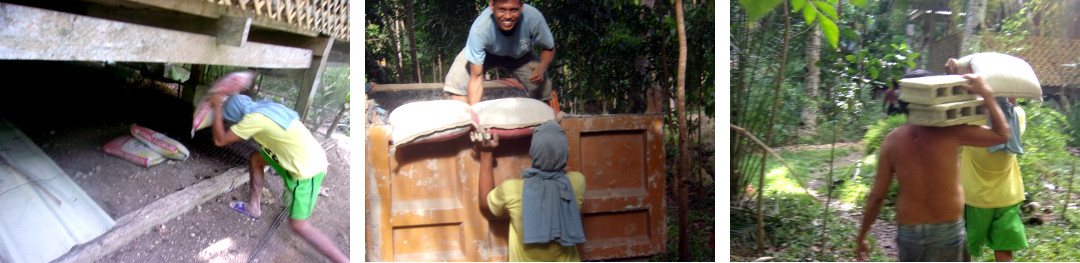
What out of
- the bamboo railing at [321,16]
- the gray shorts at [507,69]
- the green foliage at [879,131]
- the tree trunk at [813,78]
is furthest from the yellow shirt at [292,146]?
the green foliage at [879,131]

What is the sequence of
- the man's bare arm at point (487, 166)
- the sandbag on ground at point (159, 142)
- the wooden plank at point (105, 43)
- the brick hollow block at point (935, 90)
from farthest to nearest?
the sandbag on ground at point (159, 142) < the man's bare arm at point (487, 166) < the brick hollow block at point (935, 90) < the wooden plank at point (105, 43)

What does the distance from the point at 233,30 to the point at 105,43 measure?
0.49m

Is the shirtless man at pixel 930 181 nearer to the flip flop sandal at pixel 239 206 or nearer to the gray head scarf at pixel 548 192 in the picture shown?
the gray head scarf at pixel 548 192

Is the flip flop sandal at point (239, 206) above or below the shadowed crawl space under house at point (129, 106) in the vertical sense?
below

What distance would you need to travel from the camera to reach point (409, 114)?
3072 mm

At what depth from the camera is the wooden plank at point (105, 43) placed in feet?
7.79

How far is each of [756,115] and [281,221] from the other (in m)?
2.39

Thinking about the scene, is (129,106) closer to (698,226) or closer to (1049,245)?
(698,226)

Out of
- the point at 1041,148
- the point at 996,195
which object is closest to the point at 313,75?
the point at 996,195

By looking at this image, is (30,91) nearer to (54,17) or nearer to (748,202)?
(54,17)

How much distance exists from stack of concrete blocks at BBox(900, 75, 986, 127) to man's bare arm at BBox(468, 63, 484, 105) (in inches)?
75.2

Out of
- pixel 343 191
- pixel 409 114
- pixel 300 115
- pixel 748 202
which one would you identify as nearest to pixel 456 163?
pixel 409 114

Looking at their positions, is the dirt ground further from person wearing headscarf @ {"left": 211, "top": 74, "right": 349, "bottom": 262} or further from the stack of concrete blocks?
the stack of concrete blocks

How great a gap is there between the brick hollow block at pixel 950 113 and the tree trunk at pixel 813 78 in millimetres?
416
